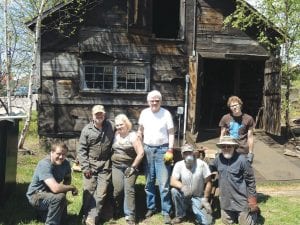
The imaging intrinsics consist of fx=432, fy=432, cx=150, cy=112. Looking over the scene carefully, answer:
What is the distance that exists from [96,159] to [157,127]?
3.19 feet

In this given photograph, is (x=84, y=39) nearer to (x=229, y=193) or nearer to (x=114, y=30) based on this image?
(x=114, y=30)

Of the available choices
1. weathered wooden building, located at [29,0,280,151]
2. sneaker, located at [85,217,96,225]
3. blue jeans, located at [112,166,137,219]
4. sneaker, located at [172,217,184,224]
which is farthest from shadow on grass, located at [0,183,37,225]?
weathered wooden building, located at [29,0,280,151]

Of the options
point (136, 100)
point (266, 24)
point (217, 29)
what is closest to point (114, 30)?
point (136, 100)

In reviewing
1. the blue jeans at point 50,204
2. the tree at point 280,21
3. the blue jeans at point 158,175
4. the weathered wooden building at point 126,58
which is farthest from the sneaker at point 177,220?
the tree at point 280,21

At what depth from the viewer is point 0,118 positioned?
5.70m

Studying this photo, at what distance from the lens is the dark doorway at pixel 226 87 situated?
13.9 m

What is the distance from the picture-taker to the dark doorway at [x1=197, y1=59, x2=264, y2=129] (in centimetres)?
1387

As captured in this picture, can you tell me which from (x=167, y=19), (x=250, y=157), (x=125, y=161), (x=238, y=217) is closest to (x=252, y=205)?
(x=238, y=217)

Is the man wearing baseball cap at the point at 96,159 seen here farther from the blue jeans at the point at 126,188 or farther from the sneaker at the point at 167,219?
the sneaker at the point at 167,219

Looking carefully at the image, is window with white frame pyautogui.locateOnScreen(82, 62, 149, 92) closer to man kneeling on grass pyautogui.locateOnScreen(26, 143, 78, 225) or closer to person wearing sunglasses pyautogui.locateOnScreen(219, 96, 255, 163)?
person wearing sunglasses pyautogui.locateOnScreen(219, 96, 255, 163)

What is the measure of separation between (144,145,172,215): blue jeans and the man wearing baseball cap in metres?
0.57

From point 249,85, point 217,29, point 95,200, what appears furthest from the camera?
point 249,85

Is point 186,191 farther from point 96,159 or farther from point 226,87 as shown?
point 226,87

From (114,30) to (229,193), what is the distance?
6.52 metres
